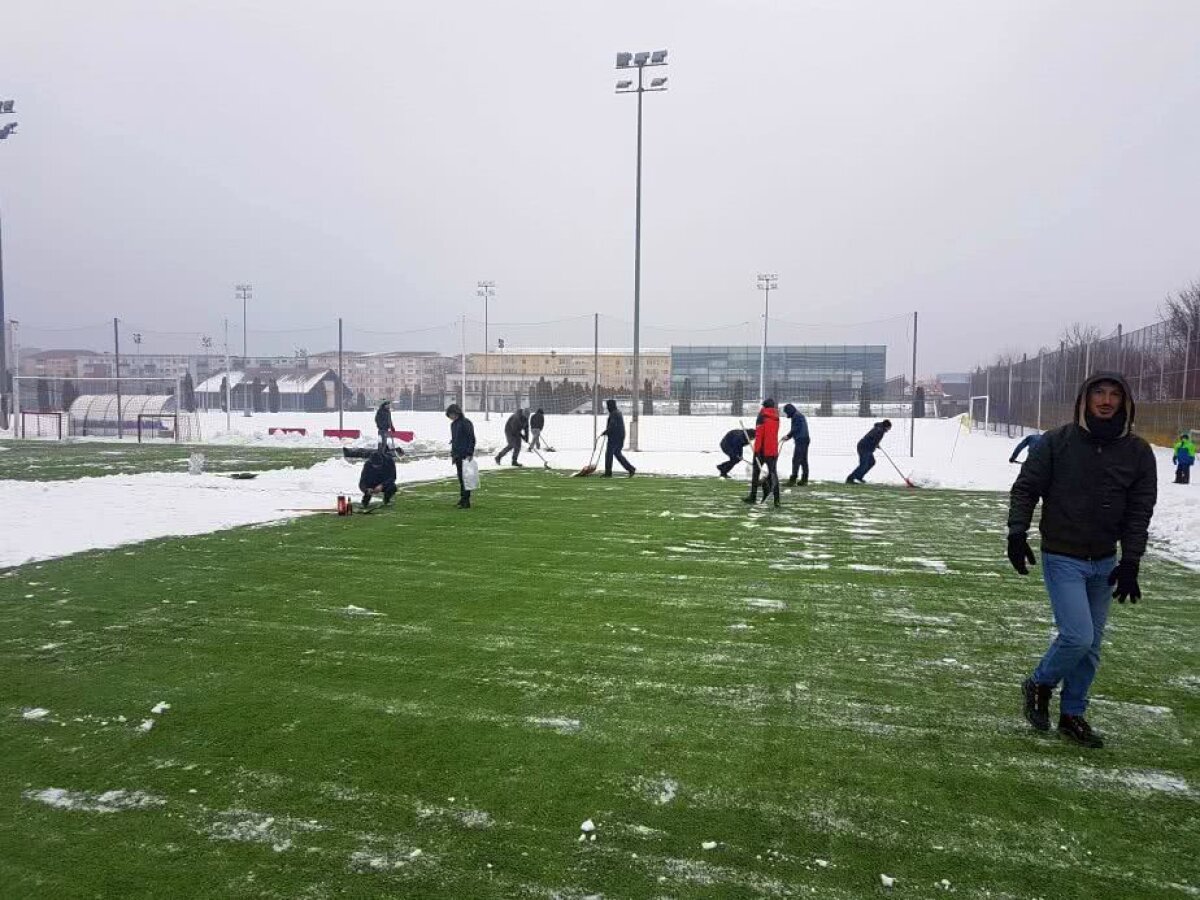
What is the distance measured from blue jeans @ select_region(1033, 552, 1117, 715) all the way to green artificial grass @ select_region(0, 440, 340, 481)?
17.8m

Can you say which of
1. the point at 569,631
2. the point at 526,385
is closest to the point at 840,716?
the point at 569,631

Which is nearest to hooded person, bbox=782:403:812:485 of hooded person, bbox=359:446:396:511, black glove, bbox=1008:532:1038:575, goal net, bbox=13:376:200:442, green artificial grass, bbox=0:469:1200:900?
hooded person, bbox=359:446:396:511

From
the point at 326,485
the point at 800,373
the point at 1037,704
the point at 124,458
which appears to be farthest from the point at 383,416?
the point at 800,373

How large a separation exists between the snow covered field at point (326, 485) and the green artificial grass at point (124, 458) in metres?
1.83

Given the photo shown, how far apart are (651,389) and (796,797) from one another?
141ft

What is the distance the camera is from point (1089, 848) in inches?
116

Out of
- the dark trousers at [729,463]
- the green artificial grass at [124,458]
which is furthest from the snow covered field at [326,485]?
the green artificial grass at [124,458]

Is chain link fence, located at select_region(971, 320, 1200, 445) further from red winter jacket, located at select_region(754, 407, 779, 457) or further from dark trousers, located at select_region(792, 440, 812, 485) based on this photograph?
red winter jacket, located at select_region(754, 407, 779, 457)

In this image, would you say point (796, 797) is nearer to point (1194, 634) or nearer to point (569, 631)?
point (569, 631)

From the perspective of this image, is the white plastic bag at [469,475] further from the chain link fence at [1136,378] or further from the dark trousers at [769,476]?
the chain link fence at [1136,378]

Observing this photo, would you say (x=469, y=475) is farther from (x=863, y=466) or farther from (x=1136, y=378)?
(x=1136, y=378)

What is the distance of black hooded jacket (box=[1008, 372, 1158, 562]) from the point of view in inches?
152

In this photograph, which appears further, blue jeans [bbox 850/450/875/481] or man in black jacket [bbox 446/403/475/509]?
blue jeans [bbox 850/450/875/481]

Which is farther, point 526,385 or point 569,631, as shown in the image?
point 526,385
